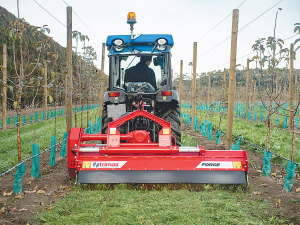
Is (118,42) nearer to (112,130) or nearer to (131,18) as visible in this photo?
(131,18)

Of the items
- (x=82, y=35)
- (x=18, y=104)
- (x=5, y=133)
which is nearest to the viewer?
(x=18, y=104)

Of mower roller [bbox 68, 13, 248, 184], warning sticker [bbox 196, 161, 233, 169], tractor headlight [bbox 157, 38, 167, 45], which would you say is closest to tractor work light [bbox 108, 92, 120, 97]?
mower roller [bbox 68, 13, 248, 184]

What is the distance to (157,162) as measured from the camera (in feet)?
14.4

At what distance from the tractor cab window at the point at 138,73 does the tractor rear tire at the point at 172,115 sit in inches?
16.8

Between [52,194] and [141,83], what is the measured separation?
9.22 feet

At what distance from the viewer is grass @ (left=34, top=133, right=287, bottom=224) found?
3207 millimetres

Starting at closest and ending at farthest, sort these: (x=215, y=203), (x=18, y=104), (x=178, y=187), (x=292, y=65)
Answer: (x=215, y=203), (x=178, y=187), (x=18, y=104), (x=292, y=65)

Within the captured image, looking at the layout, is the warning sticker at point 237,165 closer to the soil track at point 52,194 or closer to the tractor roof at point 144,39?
the soil track at point 52,194

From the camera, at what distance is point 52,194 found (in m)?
4.25

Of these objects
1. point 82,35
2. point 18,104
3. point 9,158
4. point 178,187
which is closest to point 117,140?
point 178,187

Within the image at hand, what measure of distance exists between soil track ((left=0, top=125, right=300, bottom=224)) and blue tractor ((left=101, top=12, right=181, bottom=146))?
4.74 feet

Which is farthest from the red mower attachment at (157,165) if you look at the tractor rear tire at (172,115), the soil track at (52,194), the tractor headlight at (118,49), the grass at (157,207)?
the tractor headlight at (118,49)

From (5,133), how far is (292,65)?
38.8ft

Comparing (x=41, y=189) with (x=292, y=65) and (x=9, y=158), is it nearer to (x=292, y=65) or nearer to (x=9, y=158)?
(x=9, y=158)
